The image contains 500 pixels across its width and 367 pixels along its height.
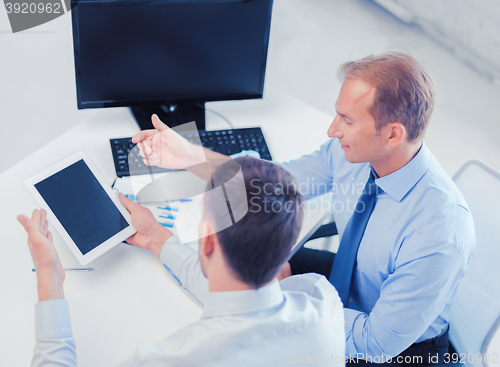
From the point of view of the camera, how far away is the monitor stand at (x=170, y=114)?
144 cm

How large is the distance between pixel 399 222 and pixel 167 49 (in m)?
0.86

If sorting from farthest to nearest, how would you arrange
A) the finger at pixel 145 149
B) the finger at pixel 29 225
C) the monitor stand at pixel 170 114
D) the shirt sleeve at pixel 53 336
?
the monitor stand at pixel 170 114, the finger at pixel 145 149, the finger at pixel 29 225, the shirt sleeve at pixel 53 336

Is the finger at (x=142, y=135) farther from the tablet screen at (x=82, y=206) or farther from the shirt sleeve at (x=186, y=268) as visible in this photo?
the shirt sleeve at (x=186, y=268)

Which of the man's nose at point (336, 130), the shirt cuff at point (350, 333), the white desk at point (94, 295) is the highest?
the man's nose at point (336, 130)

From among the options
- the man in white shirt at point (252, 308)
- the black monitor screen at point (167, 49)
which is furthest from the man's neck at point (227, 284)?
the black monitor screen at point (167, 49)

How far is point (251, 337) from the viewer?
0.74 m

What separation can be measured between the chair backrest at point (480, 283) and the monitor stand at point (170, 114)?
0.88 metres

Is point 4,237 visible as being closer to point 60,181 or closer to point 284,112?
point 60,181

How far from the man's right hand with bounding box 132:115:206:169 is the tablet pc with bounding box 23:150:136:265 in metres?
0.22

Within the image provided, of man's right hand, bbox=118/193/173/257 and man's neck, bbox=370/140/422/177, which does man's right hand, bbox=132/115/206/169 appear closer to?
man's right hand, bbox=118/193/173/257

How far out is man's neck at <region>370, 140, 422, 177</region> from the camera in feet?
3.69

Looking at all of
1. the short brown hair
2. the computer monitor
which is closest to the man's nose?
the short brown hair

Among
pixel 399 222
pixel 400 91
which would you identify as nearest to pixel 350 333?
pixel 399 222

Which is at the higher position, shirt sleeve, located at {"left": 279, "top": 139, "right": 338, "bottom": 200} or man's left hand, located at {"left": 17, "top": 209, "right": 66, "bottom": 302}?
shirt sleeve, located at {"left": 279, "top": 139, "right": 338, "bottom": 200}
